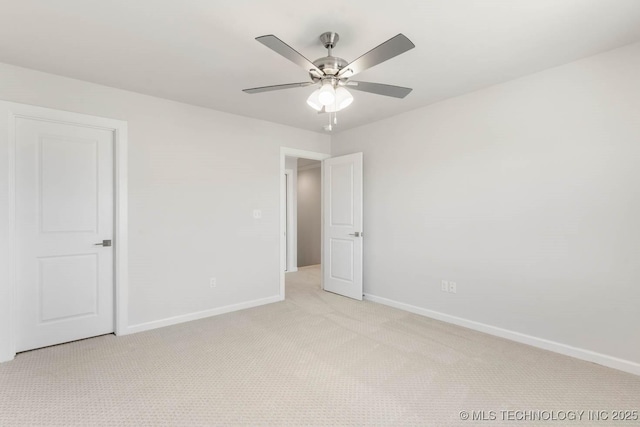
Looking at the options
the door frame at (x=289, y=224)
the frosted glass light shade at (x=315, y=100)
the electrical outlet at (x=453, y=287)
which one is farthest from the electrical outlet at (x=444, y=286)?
the door frame at (x=289, y=224)

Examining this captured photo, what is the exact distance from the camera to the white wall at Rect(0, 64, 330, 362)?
288 centimetres

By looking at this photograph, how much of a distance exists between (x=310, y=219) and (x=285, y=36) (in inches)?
223

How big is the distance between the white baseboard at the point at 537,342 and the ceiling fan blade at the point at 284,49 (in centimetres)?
292

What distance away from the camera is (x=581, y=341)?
259 cm

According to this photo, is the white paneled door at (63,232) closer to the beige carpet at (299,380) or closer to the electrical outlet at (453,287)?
the beige carpet at (299,380)

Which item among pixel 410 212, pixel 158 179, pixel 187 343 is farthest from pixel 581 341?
pixel 158 179

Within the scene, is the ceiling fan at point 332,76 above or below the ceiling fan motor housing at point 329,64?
below

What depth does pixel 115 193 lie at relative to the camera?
3111mm

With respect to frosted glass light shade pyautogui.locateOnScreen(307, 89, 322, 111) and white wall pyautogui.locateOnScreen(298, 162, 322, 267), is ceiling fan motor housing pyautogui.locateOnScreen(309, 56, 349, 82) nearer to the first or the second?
frosted glass light shade pyautogui.locateOnScreen(307, 89, 322, 111)

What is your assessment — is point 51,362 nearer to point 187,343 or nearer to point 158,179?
point 187,343

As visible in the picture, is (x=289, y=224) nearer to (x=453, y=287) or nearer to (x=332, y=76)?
(x=453, y=287)

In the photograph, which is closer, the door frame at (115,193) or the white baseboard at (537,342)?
the white baseboard at (537,342)

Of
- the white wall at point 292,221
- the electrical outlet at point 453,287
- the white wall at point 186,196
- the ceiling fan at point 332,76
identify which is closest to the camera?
the ceiling fan at point 332,76

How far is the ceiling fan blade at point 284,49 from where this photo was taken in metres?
1.60
